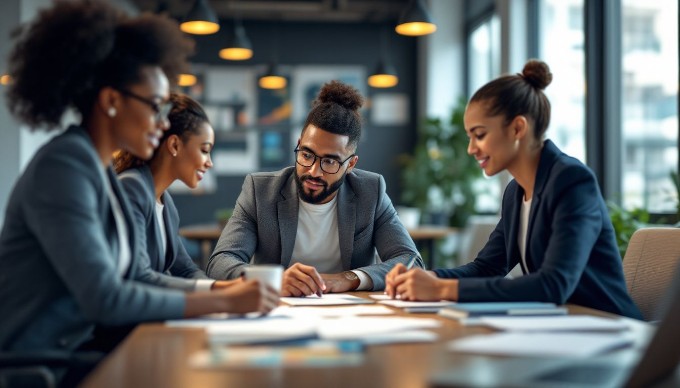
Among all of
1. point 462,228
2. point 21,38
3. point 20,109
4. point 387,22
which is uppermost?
point 387,22

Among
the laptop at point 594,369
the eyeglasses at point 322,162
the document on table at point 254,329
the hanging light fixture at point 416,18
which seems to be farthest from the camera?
the hanging light fixture at point 416,18

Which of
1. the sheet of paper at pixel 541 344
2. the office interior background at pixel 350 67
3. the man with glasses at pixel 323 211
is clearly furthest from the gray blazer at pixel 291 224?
the office interior background at pixel 350 67

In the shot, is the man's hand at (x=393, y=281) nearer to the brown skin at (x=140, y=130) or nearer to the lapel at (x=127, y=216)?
the brown skin at (x=140, y=130)

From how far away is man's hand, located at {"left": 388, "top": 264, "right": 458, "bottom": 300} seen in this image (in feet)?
6.38

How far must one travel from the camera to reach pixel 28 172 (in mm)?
1590

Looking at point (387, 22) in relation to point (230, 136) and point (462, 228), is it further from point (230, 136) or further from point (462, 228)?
point (462, 228)

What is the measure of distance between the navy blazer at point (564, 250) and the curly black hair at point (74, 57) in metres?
0.96

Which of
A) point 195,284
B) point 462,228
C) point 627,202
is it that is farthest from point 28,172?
point 462,228

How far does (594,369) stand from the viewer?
1150mm

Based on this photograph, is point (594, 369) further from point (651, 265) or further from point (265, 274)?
point (651, 265)

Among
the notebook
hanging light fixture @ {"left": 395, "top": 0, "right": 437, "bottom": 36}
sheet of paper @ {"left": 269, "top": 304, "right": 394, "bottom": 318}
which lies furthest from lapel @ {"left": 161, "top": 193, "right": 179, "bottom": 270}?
hanging light fixture @ {"left": 395, "top": 0, "right": 437, "bottom": 36}

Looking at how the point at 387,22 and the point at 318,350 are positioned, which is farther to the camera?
the point at 387,22

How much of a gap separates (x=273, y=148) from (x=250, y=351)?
344 inches

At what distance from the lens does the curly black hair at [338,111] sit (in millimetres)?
2748
